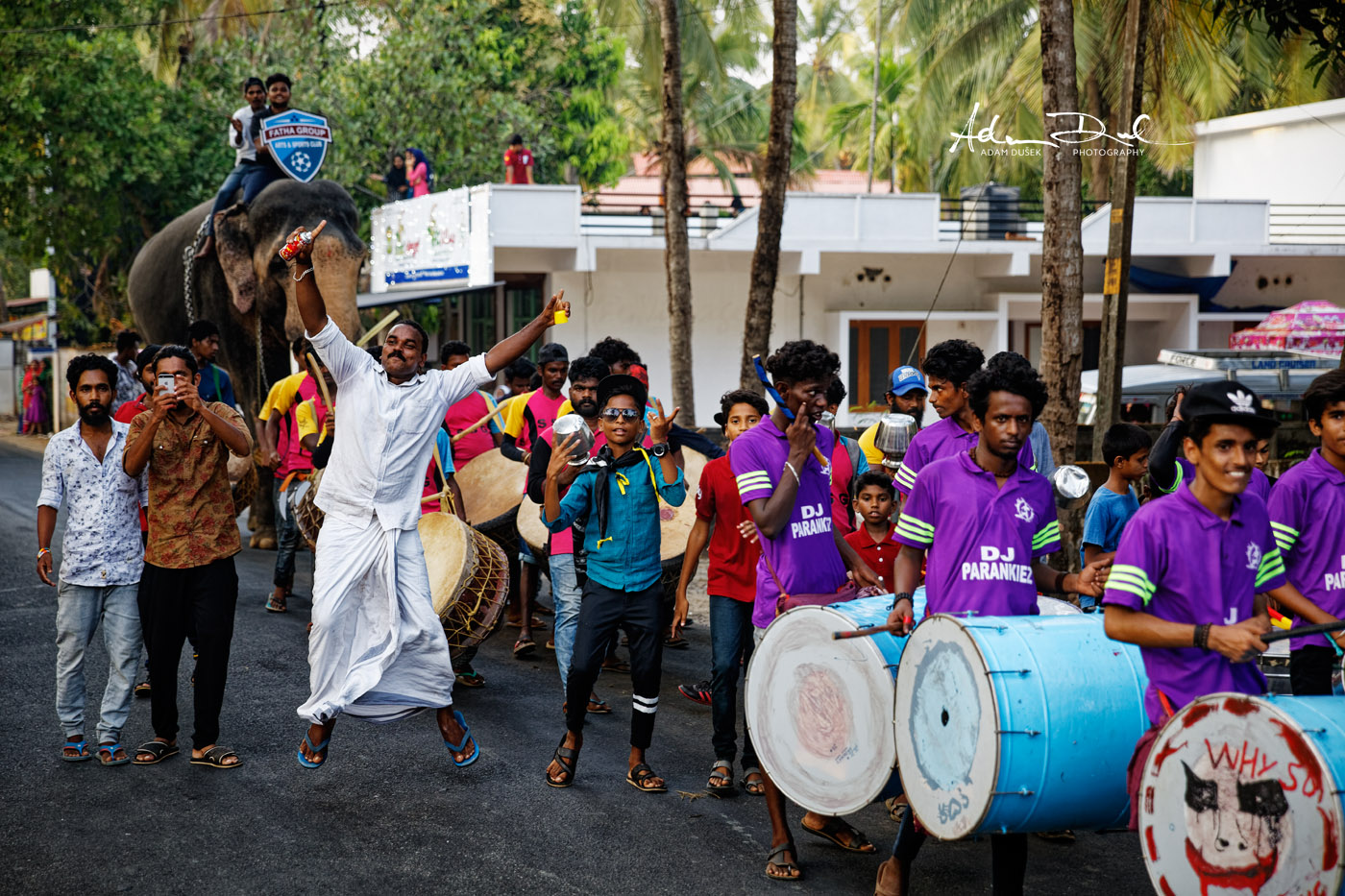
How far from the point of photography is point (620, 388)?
6.23 metres

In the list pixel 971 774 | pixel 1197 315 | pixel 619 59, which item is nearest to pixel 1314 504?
pixel 971 774

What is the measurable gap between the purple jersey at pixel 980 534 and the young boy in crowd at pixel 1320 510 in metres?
1.00

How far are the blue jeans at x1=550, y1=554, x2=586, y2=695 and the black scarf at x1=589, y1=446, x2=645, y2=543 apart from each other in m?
0.88

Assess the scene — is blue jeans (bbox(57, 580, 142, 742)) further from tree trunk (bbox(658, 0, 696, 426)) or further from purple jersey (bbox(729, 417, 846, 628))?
tree trunk (bbox(658, 0, 696, 426))

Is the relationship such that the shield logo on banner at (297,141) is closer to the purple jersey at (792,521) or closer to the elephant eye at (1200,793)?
the purple jersey at (792,521)

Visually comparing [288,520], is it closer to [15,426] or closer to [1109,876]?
[1109,876]

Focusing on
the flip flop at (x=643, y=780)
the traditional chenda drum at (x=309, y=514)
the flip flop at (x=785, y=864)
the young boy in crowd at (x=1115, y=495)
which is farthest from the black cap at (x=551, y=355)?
the flip flop at (x=785, y=864)

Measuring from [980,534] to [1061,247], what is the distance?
252 inches

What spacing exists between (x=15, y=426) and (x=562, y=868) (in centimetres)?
3210

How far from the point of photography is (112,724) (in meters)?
6.41

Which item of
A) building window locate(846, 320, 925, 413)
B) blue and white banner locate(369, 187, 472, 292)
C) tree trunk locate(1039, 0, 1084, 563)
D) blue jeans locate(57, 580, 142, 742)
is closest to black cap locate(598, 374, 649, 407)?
blue jeans locate(57, 580, 142, 742)

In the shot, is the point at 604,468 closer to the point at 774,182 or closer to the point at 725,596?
the point at 725,596

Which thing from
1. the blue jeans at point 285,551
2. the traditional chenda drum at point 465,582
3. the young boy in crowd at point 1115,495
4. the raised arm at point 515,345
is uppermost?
the raised arm at point 515,345

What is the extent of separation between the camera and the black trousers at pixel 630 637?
6102 millimetres
